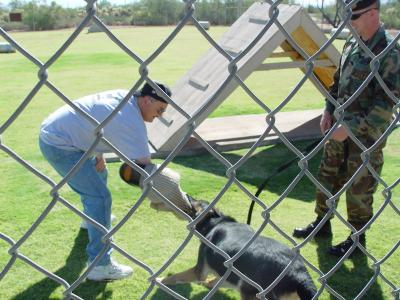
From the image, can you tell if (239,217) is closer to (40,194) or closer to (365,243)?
(365,243)

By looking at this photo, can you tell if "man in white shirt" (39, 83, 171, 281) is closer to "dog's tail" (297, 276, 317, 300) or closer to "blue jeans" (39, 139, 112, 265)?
"blue jeans" (39, 139, 112, 265)

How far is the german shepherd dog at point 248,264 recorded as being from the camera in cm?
258

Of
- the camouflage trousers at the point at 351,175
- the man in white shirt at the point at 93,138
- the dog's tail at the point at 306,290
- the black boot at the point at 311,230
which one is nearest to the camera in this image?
the dog's tail at the point at 306,290

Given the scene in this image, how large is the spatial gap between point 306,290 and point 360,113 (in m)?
1.36

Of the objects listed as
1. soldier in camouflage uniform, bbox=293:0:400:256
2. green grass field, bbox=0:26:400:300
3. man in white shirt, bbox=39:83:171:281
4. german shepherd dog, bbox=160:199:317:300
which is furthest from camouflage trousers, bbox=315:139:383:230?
man in white shirt, bbox=39:83:171:281

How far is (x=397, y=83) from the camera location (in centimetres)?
305

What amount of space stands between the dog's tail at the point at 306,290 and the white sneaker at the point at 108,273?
4.27 ft

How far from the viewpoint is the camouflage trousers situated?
339 cm

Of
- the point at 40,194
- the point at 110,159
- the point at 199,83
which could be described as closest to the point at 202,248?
the point at 40,194

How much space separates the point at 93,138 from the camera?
301 centimetres

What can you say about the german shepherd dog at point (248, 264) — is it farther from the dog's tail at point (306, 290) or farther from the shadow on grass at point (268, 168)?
the shadow on grass at point (268, 168)

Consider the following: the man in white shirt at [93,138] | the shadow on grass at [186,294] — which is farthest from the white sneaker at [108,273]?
the shadow on grass at [186,294]

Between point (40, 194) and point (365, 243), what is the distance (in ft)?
10.2

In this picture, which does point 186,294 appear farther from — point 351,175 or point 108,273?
point 351,175
